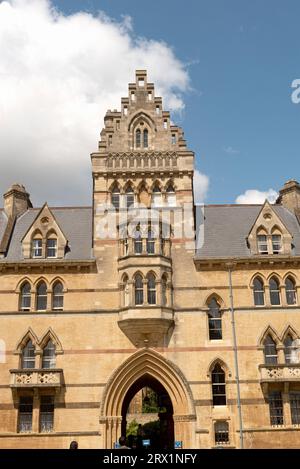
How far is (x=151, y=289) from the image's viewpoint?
98.3ft

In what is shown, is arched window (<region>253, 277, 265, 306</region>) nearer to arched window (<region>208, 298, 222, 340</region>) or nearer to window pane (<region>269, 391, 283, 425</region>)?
arched window (<region>208, 298, 222, 340</region>)

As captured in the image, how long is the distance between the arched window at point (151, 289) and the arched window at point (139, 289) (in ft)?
1.34

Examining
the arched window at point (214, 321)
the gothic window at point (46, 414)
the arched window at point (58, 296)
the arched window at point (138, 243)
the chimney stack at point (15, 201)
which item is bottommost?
the gothic window at point (46, 414)

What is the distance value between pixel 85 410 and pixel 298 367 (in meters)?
12.1

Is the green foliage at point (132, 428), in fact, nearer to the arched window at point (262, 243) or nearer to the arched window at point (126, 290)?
the arched window at point (126, 290)

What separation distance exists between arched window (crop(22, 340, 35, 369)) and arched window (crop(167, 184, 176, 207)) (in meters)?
12.0

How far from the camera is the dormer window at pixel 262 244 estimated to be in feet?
105

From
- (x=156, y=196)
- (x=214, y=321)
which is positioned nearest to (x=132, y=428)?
(x=214, y=321)

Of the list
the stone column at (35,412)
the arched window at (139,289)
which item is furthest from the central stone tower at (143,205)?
the stone column at (35,412)

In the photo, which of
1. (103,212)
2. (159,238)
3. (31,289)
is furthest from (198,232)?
(31,289)

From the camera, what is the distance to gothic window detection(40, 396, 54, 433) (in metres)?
28.3

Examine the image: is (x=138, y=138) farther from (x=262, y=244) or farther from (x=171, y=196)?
(x=262, y=244)

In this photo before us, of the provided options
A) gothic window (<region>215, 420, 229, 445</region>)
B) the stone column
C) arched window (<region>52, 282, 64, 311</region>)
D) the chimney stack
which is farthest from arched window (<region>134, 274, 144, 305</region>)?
the chimney stack
